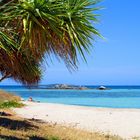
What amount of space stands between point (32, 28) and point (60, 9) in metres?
0.67

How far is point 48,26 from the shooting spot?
995cm

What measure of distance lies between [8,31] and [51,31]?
0.87 metres

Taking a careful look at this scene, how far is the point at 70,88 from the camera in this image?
153 meters

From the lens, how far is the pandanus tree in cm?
966

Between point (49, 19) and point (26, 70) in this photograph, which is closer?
point (49, 19)

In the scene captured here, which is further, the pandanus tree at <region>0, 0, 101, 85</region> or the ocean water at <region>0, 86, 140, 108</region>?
the ocean water at <region>0, 86, 140, 108</region>

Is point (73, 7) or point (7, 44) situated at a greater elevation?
point (73, 7)

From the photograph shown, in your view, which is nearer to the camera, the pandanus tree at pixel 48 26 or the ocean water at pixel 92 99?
the pandanus tree at pixel 48 26

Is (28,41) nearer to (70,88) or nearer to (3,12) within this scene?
(3,12)

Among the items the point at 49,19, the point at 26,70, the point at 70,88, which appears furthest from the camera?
the point at 70,88

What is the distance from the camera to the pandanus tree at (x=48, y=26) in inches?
380

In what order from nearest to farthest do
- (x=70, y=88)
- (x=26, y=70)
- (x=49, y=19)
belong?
(x=49, y=19) < (x=26, y=70) < (x=70, y=88)

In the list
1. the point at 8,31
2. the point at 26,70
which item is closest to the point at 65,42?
the point at 8,31

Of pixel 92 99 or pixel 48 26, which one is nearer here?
pixel 48 26
